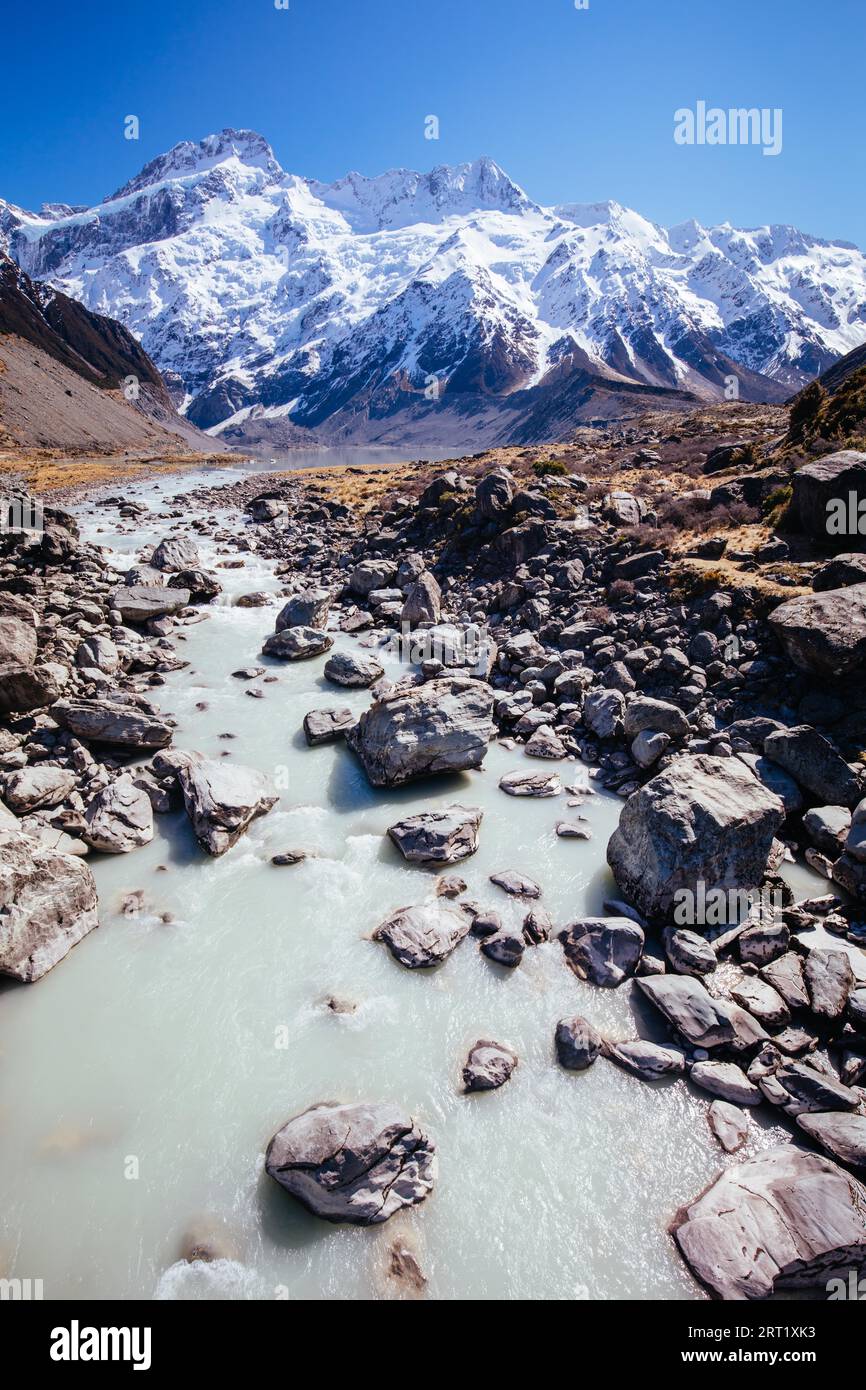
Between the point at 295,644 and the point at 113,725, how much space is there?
7681 millimetres

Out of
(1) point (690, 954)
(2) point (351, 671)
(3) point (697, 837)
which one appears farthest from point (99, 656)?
(1) point (690, 954)

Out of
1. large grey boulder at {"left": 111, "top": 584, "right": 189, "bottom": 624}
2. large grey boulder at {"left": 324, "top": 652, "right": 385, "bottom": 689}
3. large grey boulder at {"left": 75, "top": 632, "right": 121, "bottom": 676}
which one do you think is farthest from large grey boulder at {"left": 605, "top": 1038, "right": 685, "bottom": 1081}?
large grey boulder at {"left": 111, "top": 584, "right": 189, "bottom": 624}

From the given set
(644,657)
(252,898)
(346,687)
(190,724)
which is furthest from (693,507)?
(252,898)

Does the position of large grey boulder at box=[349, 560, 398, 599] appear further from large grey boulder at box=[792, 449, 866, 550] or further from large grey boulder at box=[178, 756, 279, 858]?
large grey boulder at box=[792, 449, 866, 550]

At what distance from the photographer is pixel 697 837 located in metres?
10.2

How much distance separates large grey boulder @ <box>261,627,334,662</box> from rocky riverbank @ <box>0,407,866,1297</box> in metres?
0.12

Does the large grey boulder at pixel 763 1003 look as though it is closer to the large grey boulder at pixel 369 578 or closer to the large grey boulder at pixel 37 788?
the large grey boulder at pixel 37 788

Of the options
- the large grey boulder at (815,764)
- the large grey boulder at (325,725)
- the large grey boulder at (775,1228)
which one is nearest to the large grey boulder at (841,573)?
the large grey boulder at (815,764)

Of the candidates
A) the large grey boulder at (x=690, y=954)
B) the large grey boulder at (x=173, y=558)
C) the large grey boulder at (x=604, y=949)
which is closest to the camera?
the large grey boulder at (x=690, y=954)

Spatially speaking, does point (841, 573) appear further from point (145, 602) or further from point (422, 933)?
point (145, 602)

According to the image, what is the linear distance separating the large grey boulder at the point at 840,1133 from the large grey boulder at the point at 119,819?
11.4 m

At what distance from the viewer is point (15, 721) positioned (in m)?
14.7

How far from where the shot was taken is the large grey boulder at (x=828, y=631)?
14203mm
